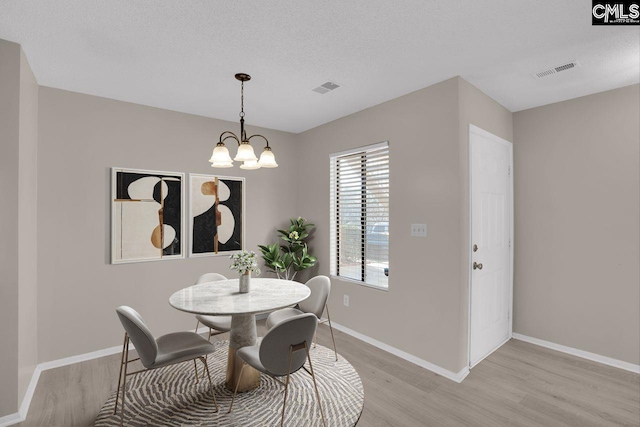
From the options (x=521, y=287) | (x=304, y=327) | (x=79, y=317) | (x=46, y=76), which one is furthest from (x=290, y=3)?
(x=521, y=287)

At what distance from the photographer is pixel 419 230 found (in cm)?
308

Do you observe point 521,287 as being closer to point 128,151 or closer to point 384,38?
point 384,38

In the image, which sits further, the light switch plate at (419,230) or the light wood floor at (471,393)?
the light switch plate at (419,230)

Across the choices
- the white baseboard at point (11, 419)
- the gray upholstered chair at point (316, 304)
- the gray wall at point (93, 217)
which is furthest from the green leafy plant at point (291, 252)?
the white baseboard at point (11, 419)

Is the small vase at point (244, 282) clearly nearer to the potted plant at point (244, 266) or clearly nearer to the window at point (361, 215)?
the potted plant at point (244, 266)

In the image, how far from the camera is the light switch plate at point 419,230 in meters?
3.04

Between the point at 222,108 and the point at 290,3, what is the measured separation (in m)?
2.02

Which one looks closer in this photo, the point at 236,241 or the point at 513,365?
the point at 513,365

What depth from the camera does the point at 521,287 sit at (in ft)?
11.9

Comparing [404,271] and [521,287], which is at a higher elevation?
[404,271]

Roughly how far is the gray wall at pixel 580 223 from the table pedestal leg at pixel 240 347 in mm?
2988

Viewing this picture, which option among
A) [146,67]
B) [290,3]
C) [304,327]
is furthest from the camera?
[146,67]

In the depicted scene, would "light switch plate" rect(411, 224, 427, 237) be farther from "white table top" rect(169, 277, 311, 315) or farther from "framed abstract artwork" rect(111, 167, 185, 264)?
"framed abstract artwork" rect(111, 167, 185, 264)

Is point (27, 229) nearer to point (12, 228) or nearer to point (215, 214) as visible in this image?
point (12, 228)
